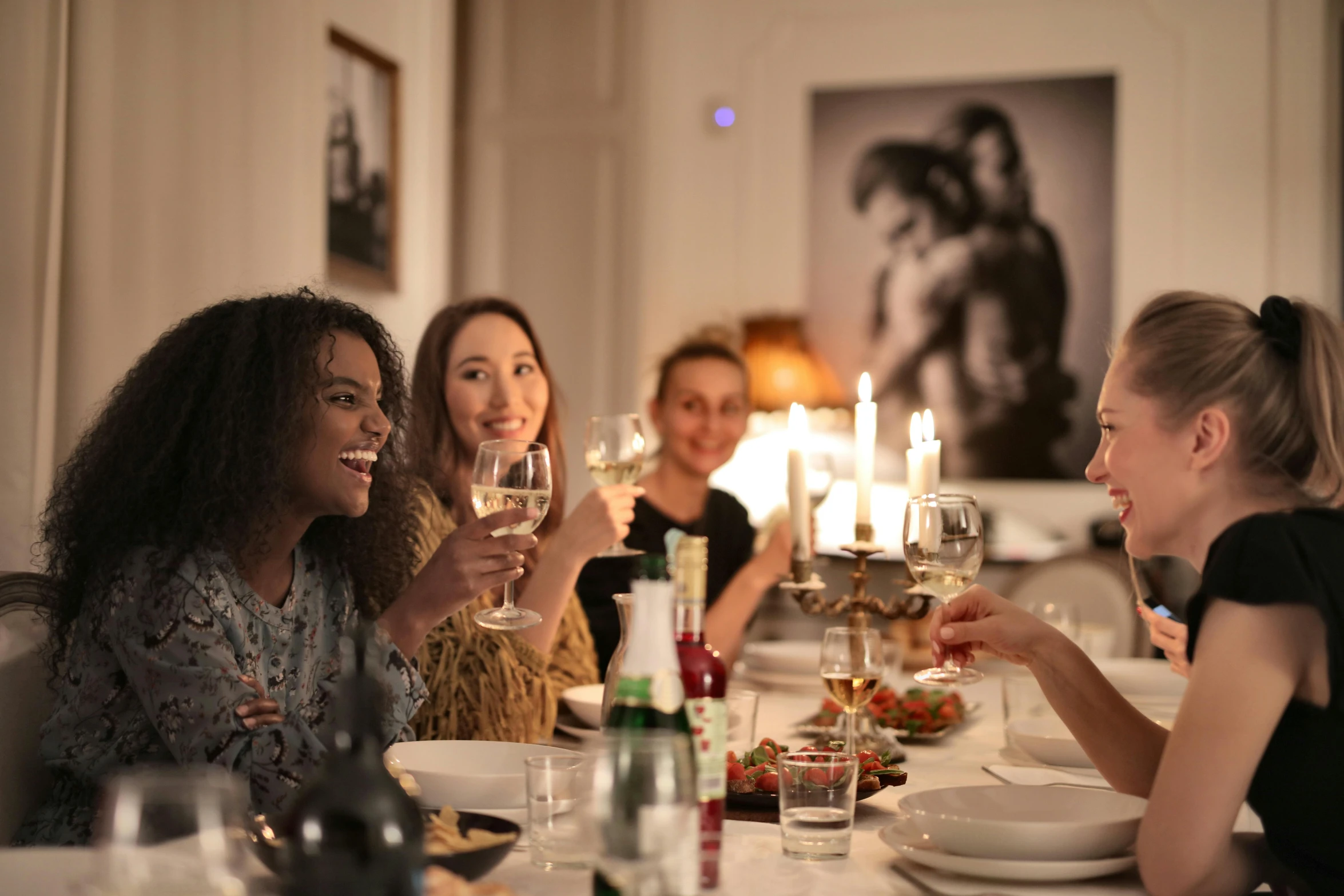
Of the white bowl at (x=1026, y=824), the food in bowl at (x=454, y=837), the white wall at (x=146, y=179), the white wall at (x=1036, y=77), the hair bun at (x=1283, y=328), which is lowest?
the white bowl at (x=1026, y=824)

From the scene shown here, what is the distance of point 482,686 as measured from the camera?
6.50 feet

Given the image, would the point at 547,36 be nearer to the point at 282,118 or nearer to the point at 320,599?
the point at 282,118

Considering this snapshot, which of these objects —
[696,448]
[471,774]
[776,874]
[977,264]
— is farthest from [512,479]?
[977,264]

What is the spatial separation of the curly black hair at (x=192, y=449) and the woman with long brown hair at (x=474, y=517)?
Answer: 1.29 ft

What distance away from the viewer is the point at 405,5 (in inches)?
172

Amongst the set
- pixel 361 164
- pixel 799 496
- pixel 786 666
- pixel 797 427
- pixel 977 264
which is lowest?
pixel 786 666

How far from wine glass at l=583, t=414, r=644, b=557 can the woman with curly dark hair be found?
1.23 feet

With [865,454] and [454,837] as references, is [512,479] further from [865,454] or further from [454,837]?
[454,837]

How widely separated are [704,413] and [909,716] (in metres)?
1.49

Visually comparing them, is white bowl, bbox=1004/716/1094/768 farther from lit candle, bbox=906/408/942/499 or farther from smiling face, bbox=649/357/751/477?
smiling face, bbox=649/357/751/477

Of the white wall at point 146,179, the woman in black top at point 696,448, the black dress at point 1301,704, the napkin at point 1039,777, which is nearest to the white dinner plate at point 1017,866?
the black dress at point 1301,704

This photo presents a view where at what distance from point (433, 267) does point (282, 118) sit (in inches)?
55.7

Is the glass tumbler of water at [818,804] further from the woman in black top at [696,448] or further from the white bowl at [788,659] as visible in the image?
the woman in black top at [696,448]

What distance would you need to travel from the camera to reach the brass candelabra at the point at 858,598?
72.4 inches
